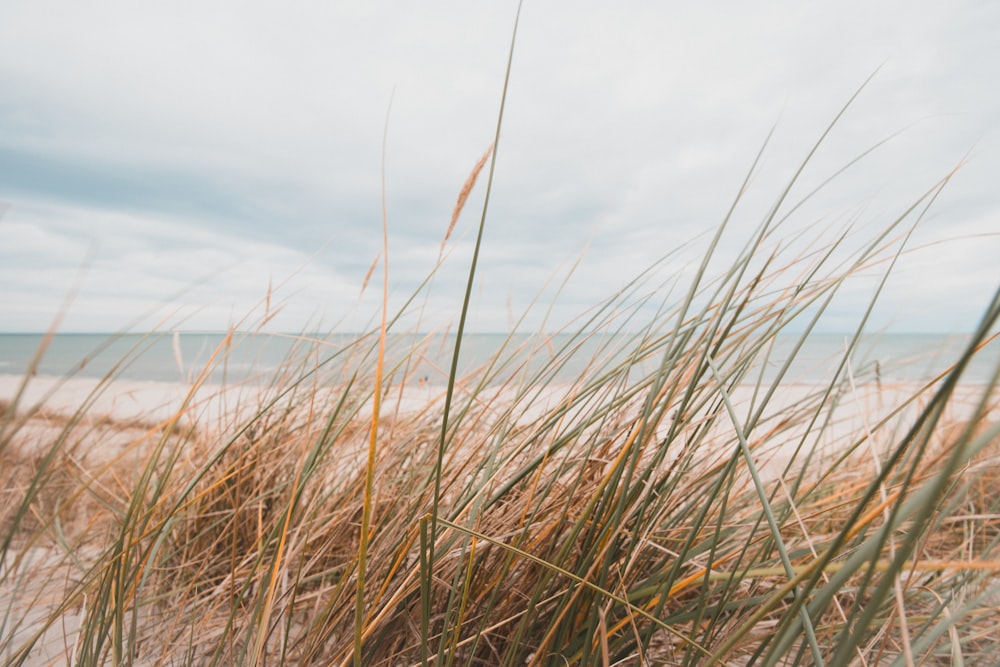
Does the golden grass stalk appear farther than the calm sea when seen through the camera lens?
No

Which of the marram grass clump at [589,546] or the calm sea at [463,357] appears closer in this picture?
the marram grass clump at [589,546]

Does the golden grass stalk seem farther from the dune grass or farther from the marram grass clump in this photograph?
the marram grass clump

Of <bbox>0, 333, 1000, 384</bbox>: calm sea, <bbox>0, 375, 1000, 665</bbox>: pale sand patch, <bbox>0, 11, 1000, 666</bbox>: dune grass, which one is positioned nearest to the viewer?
<bbox>0, 11, 1000, 666</bbox>: dune grass

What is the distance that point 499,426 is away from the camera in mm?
913

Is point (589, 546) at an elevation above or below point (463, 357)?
below

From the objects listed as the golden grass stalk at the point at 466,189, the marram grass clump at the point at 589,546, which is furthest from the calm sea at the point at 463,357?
the golden grass stalk at the point at 466,189

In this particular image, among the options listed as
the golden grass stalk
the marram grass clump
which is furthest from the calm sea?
the golden grass stalk

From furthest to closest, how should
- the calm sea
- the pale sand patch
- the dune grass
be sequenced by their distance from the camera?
the calm sea, the pale sand patch, the dune grass

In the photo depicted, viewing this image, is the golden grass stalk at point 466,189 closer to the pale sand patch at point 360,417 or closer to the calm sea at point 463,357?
the pale sand patch at point 360,417

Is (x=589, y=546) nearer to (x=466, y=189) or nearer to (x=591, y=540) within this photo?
(x=591, y=540)

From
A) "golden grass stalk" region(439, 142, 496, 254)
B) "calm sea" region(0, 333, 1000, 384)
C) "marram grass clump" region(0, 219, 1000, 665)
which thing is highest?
"golden grass stalk" region(439, 142, 496, 254)

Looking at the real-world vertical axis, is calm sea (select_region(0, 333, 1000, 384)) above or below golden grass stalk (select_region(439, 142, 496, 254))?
below

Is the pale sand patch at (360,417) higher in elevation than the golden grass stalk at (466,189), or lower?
lower

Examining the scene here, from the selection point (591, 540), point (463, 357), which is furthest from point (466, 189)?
point (463, 357)
